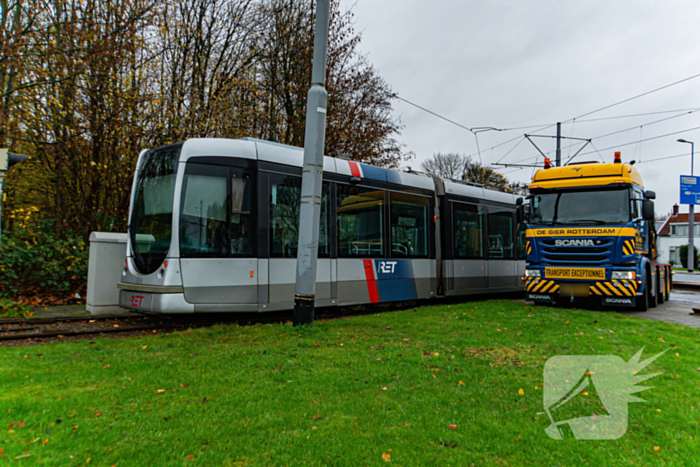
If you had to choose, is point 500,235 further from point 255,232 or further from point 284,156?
point 255,232

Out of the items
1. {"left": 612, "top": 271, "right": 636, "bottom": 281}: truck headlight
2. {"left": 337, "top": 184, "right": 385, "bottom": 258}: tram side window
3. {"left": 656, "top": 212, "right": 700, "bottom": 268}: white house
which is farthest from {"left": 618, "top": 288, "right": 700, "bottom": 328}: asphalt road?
{"left": 656, "top": 212, "right": 700, "bottom": 268}: white house

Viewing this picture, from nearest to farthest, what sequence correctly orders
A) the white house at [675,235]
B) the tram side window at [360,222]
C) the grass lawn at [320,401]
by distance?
the grass lawn at [320,401], the tram side window at [360,222], the white house at [675,235]

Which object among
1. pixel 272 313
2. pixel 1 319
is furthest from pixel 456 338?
pixel 1 319

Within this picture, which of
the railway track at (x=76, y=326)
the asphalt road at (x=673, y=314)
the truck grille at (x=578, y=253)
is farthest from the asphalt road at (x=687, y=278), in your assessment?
the railway track at (x=76, y=326)

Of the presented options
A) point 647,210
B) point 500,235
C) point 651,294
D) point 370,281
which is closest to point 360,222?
point 370,281

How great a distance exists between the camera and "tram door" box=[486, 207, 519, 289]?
47.2ft

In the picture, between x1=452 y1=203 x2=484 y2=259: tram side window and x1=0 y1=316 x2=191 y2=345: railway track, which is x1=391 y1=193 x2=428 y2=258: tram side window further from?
x1=0 y1=316 x2=191 y2=345: railway track

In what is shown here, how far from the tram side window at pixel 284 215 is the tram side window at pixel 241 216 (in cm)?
48

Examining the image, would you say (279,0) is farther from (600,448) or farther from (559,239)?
(600,448)

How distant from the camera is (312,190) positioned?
7.84 meters

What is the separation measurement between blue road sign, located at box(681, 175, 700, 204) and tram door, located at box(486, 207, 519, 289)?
2995cm

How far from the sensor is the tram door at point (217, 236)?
8.07 metres

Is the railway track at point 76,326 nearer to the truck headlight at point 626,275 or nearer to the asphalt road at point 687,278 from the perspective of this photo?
the truck headlight at point 626,275

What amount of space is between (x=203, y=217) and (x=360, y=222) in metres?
3.59
